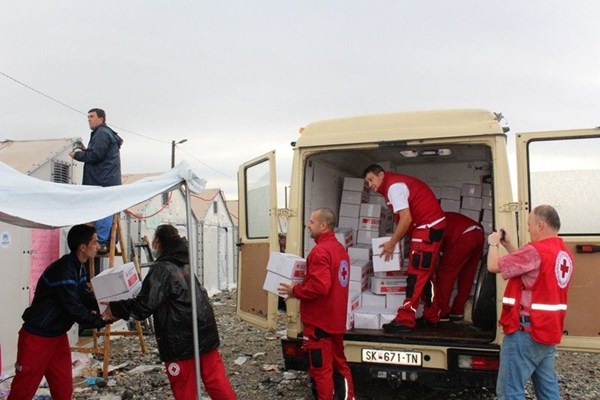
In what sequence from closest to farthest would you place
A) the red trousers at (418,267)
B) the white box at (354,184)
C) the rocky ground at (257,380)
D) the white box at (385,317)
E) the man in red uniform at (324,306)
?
the man in red uniform at (324,306), the red trousers at (418,267), the white box at (385,317), the rocky ground at (257,380), the white box at (354,184)

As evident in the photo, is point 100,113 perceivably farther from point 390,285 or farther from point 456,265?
point 456,265

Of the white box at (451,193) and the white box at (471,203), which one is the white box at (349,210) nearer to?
the white box at (451,193)

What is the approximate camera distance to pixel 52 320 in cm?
390

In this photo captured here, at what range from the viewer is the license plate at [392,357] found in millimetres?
4336

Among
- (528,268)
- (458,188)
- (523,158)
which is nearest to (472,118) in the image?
(523,158)

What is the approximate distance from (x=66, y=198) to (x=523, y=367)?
3.15 metres

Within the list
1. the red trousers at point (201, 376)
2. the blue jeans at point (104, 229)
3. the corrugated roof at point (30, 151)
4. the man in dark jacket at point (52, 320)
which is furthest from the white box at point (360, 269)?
the corrugated roof at point (30, 151)

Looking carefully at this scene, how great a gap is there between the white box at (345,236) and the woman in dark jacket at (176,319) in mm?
2208

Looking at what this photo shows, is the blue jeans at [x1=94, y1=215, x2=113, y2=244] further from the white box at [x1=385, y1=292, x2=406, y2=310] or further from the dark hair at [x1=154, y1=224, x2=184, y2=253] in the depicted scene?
the white box at [x1=385, y1=292, x2=406, y2=310]

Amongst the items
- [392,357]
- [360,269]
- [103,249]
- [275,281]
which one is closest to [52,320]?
[275,281]

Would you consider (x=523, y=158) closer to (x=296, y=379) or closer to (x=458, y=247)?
(x=458, y=247)

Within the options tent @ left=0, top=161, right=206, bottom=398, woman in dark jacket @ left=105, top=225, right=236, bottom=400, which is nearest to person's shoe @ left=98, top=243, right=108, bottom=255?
tent @ left=0, top=161, right=206, bottom=398

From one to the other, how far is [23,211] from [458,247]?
433 centimetres

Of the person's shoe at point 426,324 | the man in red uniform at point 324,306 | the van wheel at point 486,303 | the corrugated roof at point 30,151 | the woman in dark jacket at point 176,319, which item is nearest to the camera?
the woman in dark jacket at point 176,319
